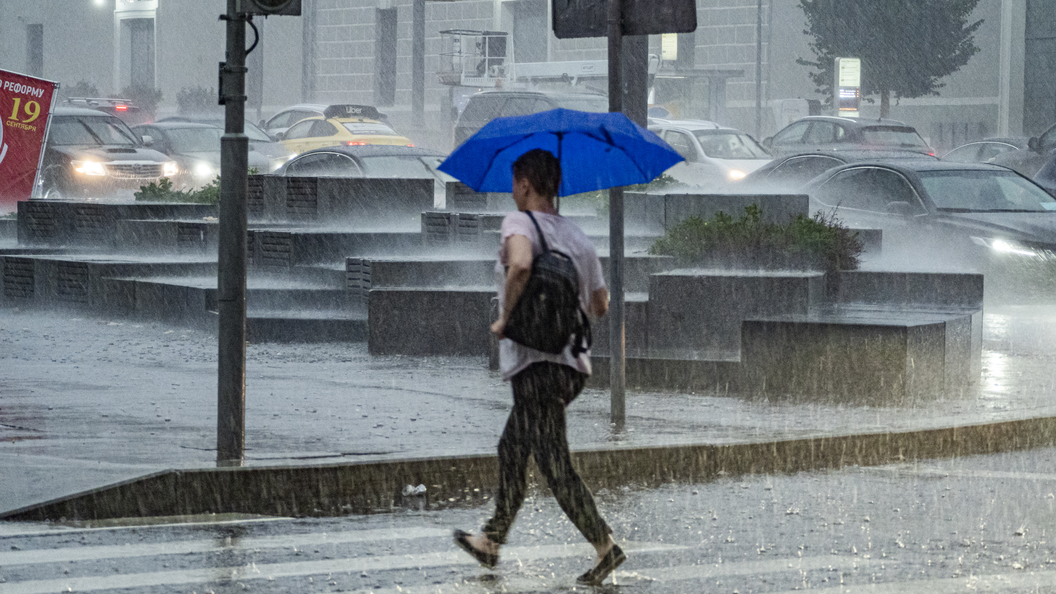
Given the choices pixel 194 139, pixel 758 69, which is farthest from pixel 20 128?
pixel 758 69

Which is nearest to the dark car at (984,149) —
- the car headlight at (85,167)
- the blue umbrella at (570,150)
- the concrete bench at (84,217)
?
the car headlight at (85,167)

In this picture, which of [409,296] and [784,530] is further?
[409,296]

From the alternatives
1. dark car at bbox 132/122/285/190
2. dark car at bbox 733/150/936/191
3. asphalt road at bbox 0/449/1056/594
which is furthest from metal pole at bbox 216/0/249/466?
dark car at bbox 132/122/285/190

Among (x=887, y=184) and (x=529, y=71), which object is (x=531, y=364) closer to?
(x=887, y=184)

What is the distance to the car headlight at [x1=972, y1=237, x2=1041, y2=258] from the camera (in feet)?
53.2

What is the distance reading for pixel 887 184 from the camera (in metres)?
17.6

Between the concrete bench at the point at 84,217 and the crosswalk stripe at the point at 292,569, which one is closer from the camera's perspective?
the crosswalk stripe at the point at 292,569

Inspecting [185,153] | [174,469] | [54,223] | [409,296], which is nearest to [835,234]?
[409,296]

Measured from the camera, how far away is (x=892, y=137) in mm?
29922

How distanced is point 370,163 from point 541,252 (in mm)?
14357

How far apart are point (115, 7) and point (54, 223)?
52.2m

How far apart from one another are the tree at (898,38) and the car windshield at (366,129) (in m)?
19.1

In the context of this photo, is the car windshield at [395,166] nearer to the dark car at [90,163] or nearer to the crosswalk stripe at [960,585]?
the dark car at [90,163]

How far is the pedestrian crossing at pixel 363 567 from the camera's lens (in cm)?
611
